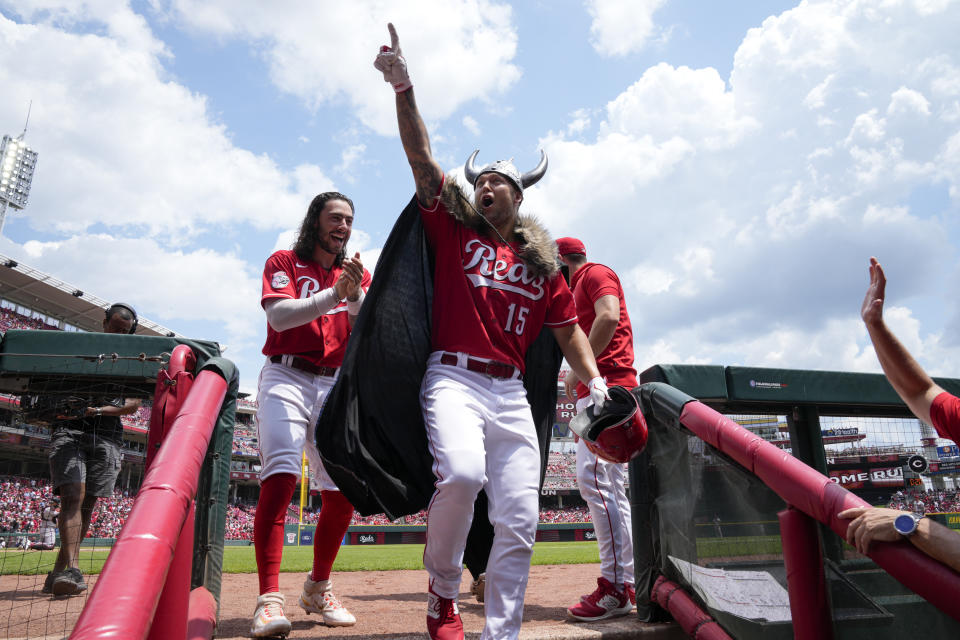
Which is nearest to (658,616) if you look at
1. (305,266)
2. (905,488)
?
(305,266)

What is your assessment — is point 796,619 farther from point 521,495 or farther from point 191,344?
point 191,344

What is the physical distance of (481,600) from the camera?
4109 millimetres

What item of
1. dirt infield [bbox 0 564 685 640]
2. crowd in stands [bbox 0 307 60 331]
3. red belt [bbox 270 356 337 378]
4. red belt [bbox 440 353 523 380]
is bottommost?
dirt infield [bbox 0 564 685 640]

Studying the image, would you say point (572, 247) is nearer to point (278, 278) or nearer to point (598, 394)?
point (598, 394)

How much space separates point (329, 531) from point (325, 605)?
35 cm

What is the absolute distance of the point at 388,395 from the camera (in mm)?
2715

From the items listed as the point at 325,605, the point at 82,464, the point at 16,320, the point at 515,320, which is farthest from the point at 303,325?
the point at 16,320

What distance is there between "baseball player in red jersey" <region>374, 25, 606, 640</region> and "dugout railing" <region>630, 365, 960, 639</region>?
1.92 ft

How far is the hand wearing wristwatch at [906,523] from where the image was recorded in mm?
1557

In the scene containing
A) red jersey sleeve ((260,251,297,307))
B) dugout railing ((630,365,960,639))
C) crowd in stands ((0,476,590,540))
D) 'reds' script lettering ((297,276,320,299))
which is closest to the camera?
dugout railing ((630,365,960,639))

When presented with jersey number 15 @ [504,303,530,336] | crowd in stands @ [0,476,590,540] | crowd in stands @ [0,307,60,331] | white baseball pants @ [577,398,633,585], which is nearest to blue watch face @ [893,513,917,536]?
jersey number 15 @ [504,303,530,336]

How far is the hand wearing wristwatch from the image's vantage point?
1.56m

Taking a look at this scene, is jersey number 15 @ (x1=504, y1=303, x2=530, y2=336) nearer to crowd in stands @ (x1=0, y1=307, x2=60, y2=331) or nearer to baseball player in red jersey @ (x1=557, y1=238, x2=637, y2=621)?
baseball player in red jersey @ (x1=557, y1=238, x2=637, y2=621)

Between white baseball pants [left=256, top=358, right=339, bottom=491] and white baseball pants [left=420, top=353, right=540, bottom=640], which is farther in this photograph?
white baseball pants [left=256, top=358, right=339, bottom=491]
